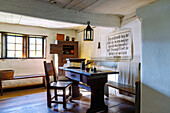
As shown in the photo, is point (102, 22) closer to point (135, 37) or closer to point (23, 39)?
point (135, 37)

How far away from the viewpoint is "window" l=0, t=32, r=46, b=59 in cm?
456

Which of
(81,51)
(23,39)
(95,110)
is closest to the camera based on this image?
(95,110)

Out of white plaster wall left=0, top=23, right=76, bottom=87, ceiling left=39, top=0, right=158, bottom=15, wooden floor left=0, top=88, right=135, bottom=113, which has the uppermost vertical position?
ceiling left=39, top=0, right=158, bottom=15

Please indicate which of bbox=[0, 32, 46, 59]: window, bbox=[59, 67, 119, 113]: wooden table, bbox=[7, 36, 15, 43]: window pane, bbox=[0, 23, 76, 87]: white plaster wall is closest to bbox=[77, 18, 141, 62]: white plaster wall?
bbox=[59, 67, 119, 113]: wooden table

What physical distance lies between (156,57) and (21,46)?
4.88 m

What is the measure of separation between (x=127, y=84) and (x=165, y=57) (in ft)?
6.11

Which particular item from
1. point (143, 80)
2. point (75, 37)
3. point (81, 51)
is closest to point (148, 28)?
point (143, 80)

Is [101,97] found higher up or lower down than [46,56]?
lower down

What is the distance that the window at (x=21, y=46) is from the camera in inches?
180

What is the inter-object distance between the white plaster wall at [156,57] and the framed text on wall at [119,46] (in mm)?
1711

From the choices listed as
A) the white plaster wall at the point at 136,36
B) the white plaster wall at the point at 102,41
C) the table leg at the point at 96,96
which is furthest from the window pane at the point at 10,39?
the white plaster wall at the point at 136,36

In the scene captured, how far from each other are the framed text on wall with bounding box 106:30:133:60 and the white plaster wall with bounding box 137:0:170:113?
1.71m

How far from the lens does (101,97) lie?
268 cm

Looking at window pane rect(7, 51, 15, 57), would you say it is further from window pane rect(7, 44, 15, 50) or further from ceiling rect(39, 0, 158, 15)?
ceiling rect(39, 0, 158, 15)
